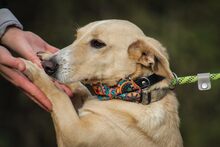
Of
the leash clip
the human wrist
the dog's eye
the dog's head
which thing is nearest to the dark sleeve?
the human wrist

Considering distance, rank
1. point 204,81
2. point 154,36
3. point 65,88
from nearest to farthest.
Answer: point 204,81 < point 65,88 < point 154,36

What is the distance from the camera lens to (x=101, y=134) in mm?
3945

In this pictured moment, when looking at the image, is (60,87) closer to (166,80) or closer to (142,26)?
(166,80)

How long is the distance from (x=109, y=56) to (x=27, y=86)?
60 centimetres

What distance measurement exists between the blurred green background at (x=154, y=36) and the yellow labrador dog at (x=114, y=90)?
312 centimetres

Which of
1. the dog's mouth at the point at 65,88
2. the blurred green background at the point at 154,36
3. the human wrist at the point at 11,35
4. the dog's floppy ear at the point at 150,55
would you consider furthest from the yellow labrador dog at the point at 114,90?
the blurred green background at the point at 154,36

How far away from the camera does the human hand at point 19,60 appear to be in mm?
4051

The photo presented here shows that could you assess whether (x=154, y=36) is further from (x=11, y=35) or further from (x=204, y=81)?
(x=204, y=81)

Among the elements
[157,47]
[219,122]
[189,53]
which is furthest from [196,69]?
[157,47]

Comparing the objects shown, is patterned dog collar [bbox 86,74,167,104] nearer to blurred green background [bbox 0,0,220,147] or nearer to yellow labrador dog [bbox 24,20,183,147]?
yellow labrador dog [bbox 24,20,183,147]

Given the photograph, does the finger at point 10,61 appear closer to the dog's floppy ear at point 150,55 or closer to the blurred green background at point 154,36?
the dog's floppy ear at point 150,55

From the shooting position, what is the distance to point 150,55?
4105mm

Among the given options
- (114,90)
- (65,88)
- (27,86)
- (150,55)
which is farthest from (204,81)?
(27,86)

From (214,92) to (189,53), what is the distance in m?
0.60
